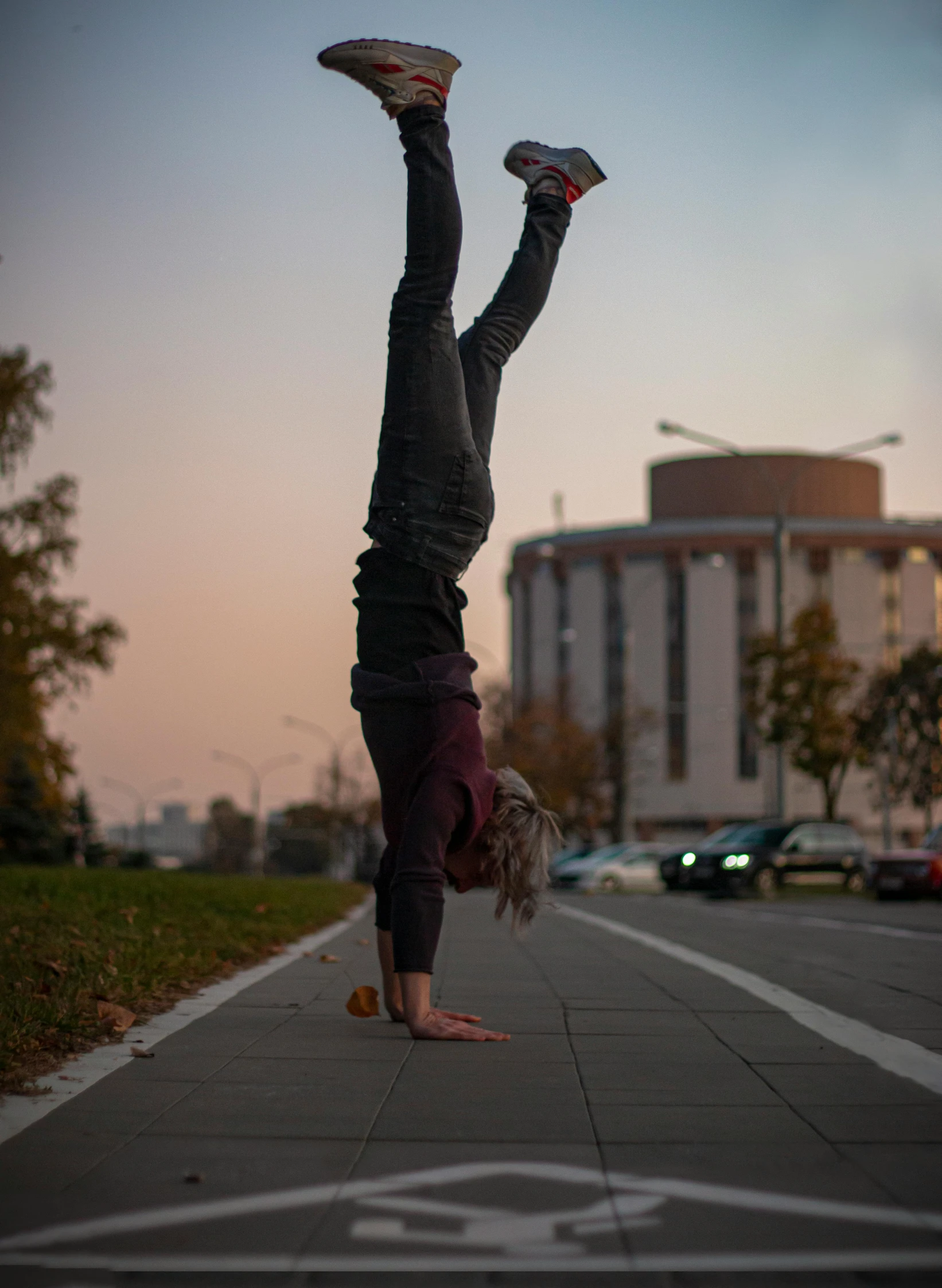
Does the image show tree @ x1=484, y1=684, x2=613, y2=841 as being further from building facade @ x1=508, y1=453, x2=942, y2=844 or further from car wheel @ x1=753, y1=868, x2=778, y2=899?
car wheel @ x1=753, y1=868, x2=778, y2=899

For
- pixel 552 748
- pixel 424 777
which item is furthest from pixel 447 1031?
pixel 552 748

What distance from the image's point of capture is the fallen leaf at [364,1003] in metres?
5.29

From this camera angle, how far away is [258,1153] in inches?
122

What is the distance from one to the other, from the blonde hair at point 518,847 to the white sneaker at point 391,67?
219 cm

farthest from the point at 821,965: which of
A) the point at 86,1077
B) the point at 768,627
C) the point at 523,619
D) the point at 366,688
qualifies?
the point at 523,619

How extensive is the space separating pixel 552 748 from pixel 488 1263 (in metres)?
64.3

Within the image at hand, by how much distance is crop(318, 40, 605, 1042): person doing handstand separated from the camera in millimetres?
4527

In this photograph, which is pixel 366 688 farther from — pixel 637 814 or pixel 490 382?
pixel 637 814

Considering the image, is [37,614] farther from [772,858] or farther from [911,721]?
[911,721]

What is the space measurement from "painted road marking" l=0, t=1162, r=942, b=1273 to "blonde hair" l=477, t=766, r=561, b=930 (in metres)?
1.84

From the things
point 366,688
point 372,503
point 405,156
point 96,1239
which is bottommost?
point 96,1239

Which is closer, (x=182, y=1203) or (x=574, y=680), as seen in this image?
(x=182, y=1203)

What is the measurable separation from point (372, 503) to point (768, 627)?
302 ft

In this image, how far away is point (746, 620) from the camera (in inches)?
3858
